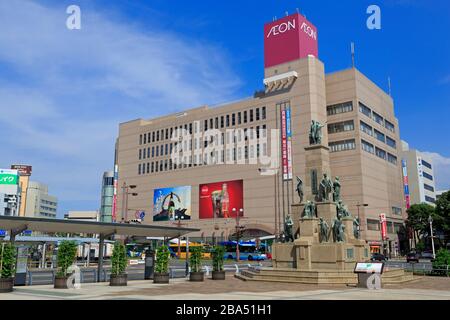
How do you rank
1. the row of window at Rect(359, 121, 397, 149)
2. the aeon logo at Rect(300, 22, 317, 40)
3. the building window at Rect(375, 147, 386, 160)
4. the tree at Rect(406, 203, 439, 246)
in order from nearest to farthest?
the row of window at Rect(359, 121, 397, 149) < the tree at Rect(406, 203, 439, 246) < the aeon logo at Rect(300, 22, 317, 40) < the building window at Rect(375, 147, 386, 160)

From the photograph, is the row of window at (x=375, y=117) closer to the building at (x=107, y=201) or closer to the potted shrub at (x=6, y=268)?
the potted shrub at (x=6, y=268)

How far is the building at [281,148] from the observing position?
276 ft

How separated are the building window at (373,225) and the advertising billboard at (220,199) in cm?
2529

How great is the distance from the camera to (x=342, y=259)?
25172mm

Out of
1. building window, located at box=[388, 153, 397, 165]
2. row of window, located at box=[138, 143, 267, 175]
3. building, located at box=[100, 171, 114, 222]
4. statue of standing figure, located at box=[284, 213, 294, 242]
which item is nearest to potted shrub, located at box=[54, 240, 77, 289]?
statue of standing figure, located at box=[284, 213, 294, 242]

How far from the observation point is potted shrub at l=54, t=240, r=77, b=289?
21656 mm

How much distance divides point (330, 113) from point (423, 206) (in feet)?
89.3

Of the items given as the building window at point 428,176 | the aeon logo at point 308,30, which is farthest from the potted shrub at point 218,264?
the building window at point 428,176

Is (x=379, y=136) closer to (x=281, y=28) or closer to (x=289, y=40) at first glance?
(x=289, y=40)

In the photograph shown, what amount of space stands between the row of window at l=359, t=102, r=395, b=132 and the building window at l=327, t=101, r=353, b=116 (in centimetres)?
243

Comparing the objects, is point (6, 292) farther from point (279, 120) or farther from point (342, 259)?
point (279, 120)

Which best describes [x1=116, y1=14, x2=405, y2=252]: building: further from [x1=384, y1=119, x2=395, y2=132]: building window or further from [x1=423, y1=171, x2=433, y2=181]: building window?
[x1=423, y1=171, x2=433, y2=181]: building window

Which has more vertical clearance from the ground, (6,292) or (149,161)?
(149,161)
